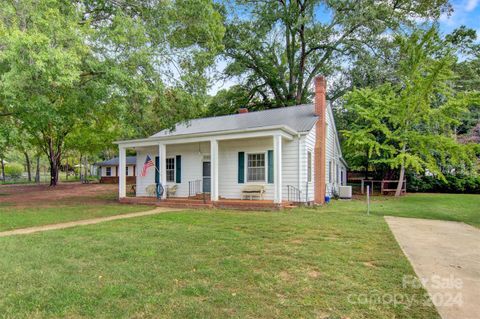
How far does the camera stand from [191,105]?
12.0m

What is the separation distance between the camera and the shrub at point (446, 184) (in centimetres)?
2200

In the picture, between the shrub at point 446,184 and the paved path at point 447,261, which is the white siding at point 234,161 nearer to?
the paved path at point 447,261

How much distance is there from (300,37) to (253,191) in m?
17.8

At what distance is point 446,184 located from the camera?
2239 centimetres

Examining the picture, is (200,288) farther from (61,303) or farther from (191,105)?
(191,105)

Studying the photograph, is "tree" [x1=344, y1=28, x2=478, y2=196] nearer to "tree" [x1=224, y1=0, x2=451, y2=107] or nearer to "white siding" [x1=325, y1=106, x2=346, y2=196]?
"white siding" [x1=325, y1=106, x2=346, y2=196]

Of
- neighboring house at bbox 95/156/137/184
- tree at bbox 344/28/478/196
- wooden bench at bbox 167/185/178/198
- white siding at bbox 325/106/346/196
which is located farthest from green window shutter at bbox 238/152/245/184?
neighboring house at bbox 95/156/137/184

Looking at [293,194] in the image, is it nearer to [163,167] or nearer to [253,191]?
[253,191]

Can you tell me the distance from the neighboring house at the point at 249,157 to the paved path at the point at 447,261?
5059 mm

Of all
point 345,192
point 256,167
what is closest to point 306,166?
point 256,167

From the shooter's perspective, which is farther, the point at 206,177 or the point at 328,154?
the point at 328,154

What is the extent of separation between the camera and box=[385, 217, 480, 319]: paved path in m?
3.38

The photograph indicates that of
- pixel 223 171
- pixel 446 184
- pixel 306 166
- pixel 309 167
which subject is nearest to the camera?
pixel 306 166

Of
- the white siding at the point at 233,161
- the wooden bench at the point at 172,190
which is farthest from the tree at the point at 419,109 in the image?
the wooden bench at the point at 172,190
